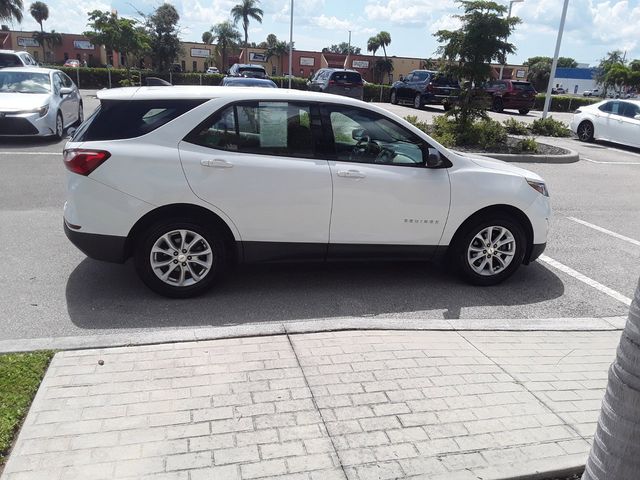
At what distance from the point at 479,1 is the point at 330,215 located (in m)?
10.9

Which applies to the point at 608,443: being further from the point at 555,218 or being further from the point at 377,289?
the point at 555,218

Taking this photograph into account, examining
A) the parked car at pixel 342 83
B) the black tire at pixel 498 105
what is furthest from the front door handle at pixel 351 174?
the black tire at pixel 498 105

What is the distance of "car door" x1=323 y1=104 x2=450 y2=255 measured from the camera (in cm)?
483

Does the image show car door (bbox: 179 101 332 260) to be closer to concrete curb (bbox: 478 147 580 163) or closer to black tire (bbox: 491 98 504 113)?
concrete curb (bbox: 478 147 580 163)

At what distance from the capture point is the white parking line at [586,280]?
5.46 meters

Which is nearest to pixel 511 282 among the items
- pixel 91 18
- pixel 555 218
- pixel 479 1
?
pixel 555 218

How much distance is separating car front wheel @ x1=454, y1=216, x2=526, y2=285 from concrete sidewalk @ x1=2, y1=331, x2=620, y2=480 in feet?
4.14

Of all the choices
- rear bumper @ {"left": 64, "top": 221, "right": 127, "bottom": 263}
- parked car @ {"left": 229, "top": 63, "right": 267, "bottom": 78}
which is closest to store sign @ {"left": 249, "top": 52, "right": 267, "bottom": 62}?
parked car @ {"left": 229, "top": 63, "right": 267, "bottom": 78}

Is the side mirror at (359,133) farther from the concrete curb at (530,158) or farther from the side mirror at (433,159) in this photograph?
the concrete curb at (530,158)

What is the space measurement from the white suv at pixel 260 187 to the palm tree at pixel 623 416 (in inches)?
119

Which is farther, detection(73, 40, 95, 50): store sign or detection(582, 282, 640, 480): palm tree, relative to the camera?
detection(73, 40, 95, 50): store sign

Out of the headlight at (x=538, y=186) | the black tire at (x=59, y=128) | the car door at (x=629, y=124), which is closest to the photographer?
the headlight at (x=538, y=186)

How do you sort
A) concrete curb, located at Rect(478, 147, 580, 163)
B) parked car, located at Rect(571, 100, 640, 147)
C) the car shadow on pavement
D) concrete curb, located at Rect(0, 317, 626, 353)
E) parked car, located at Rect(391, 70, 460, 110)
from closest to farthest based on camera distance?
1. concrete curb, located at Rect(0, 317, 626, 353)
2. the car shadow on pavement
3. concrete curb, located at Rect(478, 147, 580, 163)
4. parked car, located at Rect(571, 100, 640, 147)
5. parked car, located at Rect(391, 70, 460, 110)

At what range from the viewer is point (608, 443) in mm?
2059
